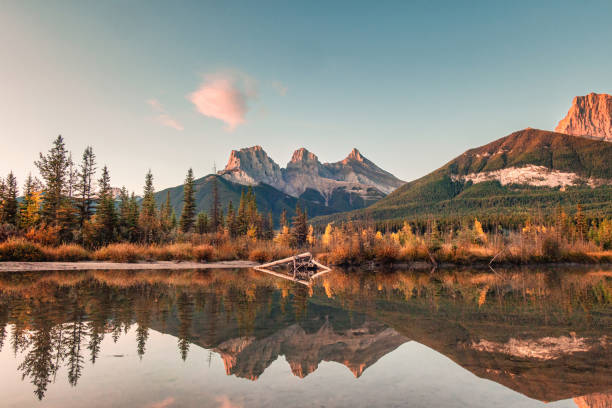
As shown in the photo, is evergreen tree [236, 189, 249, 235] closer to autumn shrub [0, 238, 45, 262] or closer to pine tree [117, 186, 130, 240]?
pine tree [117, 186, 130, 240]

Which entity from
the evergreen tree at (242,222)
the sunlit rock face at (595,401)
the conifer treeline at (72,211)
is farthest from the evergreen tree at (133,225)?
the sunlit rock face at (595,401)

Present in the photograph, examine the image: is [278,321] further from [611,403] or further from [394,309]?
[611,403]

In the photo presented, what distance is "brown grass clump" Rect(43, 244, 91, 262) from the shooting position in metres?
26.8

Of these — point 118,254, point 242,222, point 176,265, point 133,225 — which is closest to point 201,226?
point 242,222

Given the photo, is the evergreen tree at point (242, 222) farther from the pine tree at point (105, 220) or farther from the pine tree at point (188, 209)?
the pine tree at point (105, 220)

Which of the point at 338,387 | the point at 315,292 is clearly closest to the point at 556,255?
the point at 315,292

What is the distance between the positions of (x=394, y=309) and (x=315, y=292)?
4.98 meters

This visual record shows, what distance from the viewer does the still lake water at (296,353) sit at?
4.80 metres

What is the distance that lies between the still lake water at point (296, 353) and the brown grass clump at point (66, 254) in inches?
680

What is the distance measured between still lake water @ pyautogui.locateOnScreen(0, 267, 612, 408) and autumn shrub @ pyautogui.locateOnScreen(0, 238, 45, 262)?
53.0 feet

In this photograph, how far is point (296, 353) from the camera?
691 centimetres

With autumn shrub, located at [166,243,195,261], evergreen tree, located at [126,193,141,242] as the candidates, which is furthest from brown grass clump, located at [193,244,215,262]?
evergreen tree, located at [126,193,141,242]

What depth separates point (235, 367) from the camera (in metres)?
5.91

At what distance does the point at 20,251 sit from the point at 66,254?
9.95 ft
